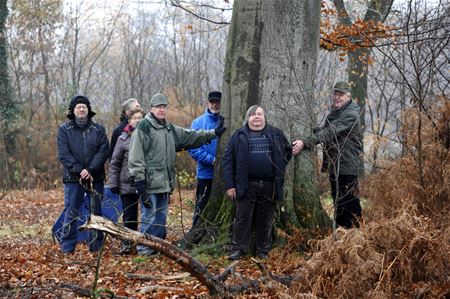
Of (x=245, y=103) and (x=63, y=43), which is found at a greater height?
(x=63, y=43)

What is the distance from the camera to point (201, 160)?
921 cm

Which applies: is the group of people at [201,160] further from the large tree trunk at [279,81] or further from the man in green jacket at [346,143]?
the large tree trunk at [279,81]

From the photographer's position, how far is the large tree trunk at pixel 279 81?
8.07 m

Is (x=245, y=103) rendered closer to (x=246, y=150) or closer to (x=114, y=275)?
(x=246, y=150)

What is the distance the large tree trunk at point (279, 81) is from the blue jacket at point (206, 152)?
88cm

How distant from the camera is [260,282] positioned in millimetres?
6297

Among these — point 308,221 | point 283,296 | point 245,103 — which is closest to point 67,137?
point 245,103

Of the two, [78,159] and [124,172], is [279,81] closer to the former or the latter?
[124,172]

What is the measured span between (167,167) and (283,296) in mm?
3300

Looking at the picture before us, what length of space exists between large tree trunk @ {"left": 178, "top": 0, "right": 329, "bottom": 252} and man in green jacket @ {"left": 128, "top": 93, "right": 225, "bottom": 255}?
523 millimetres

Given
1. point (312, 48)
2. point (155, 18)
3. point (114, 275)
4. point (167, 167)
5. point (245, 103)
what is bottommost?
point (114, 275)

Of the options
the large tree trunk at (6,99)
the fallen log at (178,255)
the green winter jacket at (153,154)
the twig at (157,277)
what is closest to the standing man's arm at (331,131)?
the green winter jacket at (153,154)

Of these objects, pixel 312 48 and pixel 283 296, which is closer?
pixel 283 296

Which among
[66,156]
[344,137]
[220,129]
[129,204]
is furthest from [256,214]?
[66,156]
